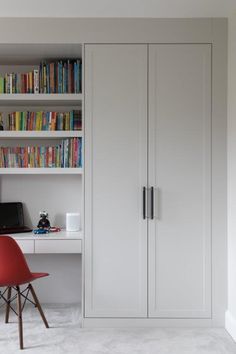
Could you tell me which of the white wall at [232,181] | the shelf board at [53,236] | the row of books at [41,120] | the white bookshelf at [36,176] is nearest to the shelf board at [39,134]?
the white bookshelf at [36,176]

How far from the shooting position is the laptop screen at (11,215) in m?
4.11

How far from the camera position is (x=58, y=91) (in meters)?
3.97

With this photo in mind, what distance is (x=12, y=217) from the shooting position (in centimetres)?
414

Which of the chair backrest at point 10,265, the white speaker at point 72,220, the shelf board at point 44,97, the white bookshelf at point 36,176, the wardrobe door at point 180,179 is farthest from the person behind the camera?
the white speaker at point 72,220

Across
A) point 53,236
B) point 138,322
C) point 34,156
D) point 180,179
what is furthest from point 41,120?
point 138,322

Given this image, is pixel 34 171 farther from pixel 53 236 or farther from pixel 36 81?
pixel 36 81

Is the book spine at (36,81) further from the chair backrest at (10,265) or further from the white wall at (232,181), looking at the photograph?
the white wall at (232,181)

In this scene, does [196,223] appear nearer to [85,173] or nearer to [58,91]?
[85,173]

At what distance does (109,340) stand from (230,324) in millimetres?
963

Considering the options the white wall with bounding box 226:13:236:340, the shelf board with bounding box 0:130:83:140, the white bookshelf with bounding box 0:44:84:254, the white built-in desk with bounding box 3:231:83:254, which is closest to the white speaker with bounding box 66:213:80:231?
the white bookshelf with bounding box 0:44:84:254

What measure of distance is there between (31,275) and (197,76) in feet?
6.86

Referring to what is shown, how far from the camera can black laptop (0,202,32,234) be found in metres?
4.09

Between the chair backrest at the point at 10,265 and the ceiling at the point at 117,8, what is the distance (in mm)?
1793

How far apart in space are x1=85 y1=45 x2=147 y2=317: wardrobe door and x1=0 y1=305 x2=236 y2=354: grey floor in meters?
0.20
